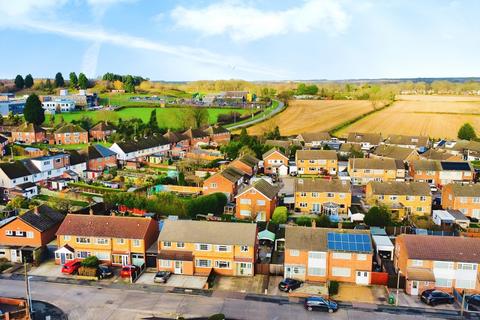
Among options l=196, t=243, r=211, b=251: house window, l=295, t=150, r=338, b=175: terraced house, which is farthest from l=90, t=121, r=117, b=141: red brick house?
l=196, t=243, r=211, b=251: house window

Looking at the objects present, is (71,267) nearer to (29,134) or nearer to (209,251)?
(209,251)

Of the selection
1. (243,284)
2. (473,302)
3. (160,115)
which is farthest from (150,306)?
(160,115)

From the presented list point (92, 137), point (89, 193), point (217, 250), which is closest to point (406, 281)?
point (217, 250)

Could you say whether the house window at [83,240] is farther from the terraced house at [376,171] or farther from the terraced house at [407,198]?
the terraced house at [376,171]

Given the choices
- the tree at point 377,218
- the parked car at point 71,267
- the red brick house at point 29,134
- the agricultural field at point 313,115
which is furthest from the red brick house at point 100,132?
the tree at point 377,218

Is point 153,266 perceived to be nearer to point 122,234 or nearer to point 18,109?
point 122,234

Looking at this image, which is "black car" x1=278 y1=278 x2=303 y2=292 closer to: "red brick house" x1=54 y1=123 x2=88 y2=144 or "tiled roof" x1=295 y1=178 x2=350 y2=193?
"tiled roof" x1=295 y1=178 x2=350 y2=193
